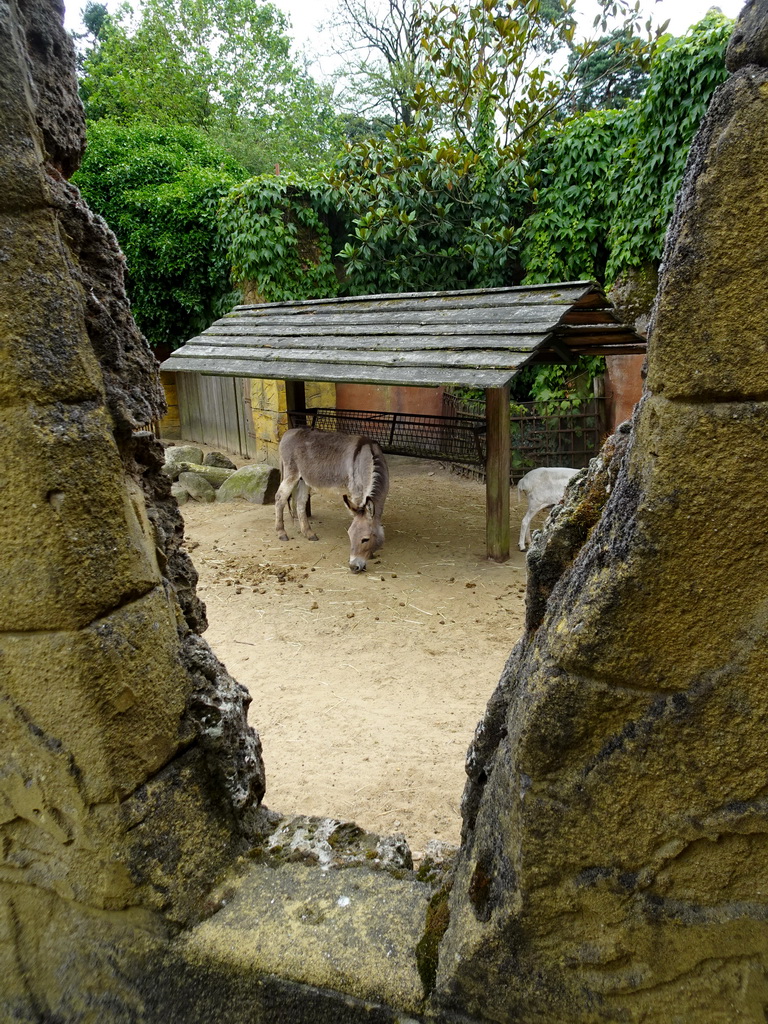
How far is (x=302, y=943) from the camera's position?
165 centimetres

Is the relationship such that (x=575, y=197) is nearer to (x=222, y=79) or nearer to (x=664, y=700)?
(x=664, y=700)

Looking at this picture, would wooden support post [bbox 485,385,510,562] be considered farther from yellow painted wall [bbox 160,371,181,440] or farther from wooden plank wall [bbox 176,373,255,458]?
yellow painted wall [bbox 160,371,181,440]

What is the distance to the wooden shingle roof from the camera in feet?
21.0

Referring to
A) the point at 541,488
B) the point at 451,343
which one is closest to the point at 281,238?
the point at 451,343

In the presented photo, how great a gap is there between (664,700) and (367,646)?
14.8 feet

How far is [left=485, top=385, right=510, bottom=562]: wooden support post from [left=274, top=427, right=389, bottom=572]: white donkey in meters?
1.26

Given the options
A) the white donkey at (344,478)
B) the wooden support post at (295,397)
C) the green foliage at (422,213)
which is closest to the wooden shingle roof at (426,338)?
the wooden support post at (295,397)

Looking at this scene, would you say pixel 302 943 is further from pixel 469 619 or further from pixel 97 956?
pixel 469 619

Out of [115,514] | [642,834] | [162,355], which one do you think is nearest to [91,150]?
[162,355]

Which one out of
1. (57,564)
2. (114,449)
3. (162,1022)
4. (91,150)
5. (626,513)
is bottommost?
(162,1022)

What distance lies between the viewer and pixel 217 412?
14.2m

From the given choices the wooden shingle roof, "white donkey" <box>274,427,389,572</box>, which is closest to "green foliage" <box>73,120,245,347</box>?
the wooden shingle roof

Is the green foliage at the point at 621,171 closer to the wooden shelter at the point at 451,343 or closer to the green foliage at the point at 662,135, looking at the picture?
the green foliage at the point at 662,135

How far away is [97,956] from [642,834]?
137 cm
